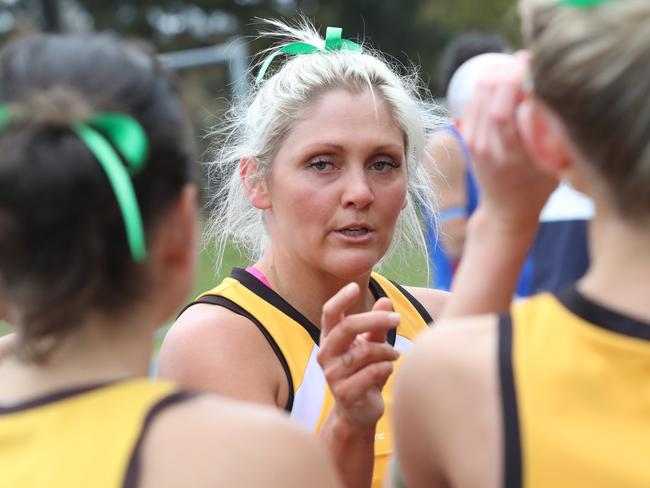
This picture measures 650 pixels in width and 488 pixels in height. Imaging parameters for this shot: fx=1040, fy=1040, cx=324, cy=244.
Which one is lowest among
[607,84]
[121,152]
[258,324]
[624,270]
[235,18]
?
[235,18]

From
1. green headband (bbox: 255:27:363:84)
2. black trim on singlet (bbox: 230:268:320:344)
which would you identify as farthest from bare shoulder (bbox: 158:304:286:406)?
green headband (bbox: 255:27:363:84)

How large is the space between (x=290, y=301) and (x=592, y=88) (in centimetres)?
168

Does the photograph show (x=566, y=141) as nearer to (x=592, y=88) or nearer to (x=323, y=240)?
(x=592, y=88)

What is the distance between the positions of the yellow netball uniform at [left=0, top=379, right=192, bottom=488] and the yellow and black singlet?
46 centimetres

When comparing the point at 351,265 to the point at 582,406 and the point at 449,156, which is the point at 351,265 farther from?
the point at 449,156

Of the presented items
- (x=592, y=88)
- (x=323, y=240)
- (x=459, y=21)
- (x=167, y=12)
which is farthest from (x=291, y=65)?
(x=167, y=12)

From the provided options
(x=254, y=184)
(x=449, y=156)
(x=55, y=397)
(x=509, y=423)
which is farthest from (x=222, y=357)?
(x=449, y=156)

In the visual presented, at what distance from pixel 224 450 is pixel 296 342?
54.6 inches

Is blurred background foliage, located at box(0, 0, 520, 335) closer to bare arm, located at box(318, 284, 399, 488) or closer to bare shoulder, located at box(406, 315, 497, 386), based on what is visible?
bare arm, located at box(318, 284, 399, 488)

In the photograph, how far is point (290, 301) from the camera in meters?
2.91

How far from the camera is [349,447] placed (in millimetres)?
2357

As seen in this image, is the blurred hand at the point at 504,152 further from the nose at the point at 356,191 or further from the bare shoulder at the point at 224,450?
the nose at the point at 356,191

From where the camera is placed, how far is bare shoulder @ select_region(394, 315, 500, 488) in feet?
4.55

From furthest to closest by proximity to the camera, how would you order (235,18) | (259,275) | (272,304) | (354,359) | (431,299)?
(235,18) → (431,299) → (259,275) → (272,304) → (354,359)
